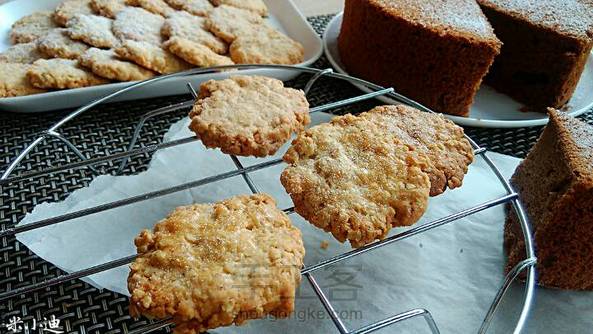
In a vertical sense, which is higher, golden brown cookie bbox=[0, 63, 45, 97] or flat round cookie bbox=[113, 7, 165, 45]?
flat round cookie bbox=[113, 7, 165, 45]

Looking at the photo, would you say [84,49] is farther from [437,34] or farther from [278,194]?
[437,34]

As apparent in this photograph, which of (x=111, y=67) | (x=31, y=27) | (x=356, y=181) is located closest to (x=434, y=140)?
(x=356, y=181)

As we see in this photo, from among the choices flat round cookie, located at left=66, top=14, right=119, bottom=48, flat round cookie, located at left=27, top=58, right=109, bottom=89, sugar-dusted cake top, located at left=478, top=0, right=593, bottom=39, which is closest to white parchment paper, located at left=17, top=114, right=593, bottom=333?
flat round cookie, located at left=27, top=58, right=109, bottom=89

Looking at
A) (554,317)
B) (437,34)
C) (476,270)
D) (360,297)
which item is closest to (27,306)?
(360,297)

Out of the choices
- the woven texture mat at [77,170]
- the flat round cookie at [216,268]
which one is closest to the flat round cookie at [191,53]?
the woven texture mat at [77,170]

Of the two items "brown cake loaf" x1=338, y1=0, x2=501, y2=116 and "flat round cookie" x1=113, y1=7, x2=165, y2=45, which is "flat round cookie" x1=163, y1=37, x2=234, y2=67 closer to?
"flat round cookie" x1=113, y1=7, x2=165, y2=45

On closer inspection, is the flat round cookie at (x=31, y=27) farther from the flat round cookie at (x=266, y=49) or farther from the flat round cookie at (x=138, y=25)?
the flat round cookie at (x=266, y=49)
